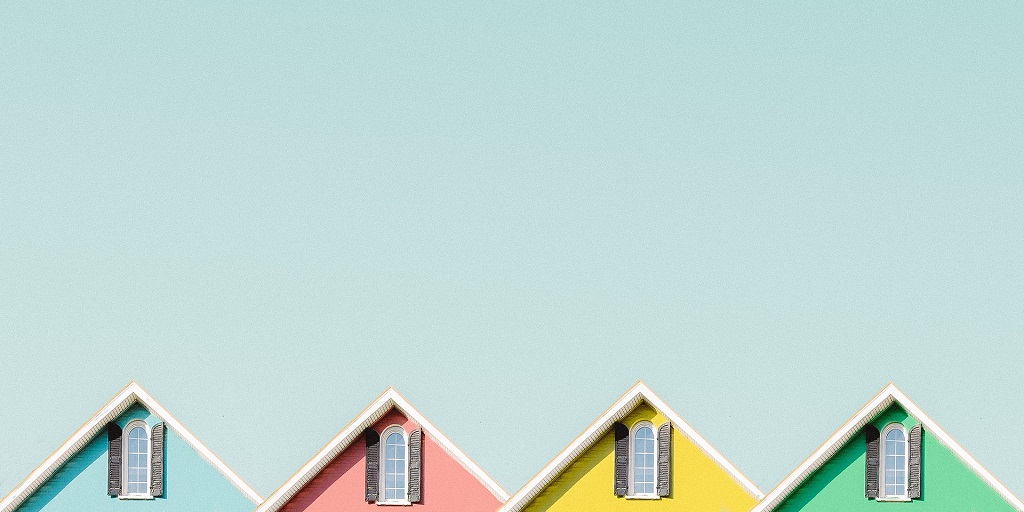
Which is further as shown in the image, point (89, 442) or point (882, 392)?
point (89, 442)

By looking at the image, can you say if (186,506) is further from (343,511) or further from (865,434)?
(865,434)

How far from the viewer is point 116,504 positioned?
48719 mm

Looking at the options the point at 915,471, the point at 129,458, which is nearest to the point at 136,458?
the point at 129,458

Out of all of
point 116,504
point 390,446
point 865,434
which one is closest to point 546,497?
point 390,446

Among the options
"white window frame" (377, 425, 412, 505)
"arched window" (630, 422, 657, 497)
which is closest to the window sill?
"arched window" (630, 422, 657, 497)

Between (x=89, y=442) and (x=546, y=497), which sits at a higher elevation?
(x=89, y=442)

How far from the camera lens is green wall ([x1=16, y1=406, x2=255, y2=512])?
48344mm

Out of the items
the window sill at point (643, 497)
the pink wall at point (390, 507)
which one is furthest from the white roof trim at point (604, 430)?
the window sill at point (643, 497)

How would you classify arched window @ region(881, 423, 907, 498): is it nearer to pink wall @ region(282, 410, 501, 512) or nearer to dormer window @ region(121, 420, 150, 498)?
pink wall @ region(282, 410, 501, 512)

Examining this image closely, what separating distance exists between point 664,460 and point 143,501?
1515 cm

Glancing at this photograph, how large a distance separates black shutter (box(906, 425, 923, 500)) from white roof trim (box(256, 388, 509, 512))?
11.1 metres

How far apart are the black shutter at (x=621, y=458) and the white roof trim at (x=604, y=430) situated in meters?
0.36

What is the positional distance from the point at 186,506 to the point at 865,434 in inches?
764

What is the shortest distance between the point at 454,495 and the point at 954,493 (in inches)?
543
